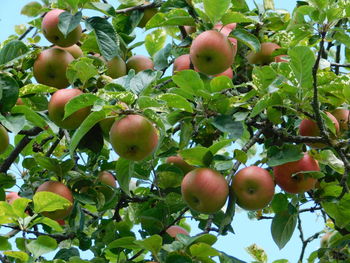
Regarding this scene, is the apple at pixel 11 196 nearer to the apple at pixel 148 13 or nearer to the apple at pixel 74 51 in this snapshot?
the apple at pixel 74 51

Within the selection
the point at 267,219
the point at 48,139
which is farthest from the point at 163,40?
the point at 267,219

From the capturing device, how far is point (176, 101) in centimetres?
184

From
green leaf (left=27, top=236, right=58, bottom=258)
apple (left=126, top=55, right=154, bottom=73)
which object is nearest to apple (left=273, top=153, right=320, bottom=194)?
apple (left=126, top=55, right=154, bottom=73)

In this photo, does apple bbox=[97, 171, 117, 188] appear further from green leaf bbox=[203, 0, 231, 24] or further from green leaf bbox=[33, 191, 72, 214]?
green leaf bbox=[203, 0, 231, 24]

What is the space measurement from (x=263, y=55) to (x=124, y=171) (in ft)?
2.47

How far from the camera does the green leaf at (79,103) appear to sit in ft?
5.75

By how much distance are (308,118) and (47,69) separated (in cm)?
89

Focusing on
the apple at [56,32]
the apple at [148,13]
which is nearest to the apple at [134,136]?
the apple at [56,32]

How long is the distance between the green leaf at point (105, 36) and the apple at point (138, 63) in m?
0.22

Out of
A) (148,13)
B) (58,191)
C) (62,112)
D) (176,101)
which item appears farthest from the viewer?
(148,13)

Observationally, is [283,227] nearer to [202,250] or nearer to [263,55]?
[202,250]

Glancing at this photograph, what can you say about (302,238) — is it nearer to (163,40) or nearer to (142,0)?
(163,40)

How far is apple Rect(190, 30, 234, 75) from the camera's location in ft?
6.85

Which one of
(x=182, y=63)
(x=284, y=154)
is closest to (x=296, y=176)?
(x=284, y=154)
